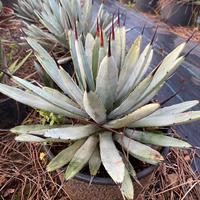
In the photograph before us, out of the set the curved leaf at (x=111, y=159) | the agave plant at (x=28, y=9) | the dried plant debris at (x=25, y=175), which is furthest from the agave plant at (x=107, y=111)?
the agave plant at (x=28, y=9)

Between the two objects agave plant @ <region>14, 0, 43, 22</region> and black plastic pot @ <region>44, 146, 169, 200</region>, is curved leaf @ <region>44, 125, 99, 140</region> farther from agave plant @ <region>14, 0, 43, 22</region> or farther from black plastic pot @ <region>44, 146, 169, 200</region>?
agave plant @ <region>14, 0, 43, 22</region>

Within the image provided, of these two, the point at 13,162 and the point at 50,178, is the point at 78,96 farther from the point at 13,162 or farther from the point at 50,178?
the point at 13,162

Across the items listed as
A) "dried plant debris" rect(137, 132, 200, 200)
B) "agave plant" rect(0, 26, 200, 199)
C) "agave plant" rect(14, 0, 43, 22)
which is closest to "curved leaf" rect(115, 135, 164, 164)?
"agave plant" rect(0, 26, 200, 199)

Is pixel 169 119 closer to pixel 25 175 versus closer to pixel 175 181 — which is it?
pixel 175 181

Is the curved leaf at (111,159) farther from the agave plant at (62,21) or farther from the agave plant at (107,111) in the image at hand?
the agave plant at (62,21)

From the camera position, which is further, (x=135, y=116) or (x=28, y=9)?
(x=28, y=9)

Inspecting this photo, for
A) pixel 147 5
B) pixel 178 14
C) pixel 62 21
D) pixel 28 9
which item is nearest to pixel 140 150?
pixel 62 21
